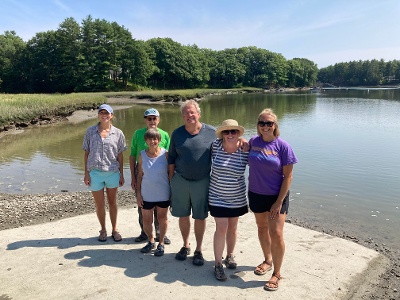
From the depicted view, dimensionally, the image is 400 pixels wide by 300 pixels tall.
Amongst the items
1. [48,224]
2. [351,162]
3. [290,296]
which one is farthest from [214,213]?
[351,162]

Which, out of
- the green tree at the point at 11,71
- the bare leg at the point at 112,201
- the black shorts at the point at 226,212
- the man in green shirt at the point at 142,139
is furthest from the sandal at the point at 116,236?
the green tree at the point at 11,71

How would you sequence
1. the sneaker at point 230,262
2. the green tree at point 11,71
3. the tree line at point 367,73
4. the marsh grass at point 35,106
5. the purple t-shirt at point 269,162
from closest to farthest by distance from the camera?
1. the purple t-shirt at point 269,162
2. the sneaker at point 230,262
3. the marsh grass at point 35,106
4. the green tree at point 11,71
5. the tree line at point 367,73

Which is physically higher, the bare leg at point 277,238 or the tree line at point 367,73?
→ the tree line at point 367,73

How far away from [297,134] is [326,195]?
12.9 m

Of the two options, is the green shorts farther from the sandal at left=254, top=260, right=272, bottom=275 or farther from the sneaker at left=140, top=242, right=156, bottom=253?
the sandal at left=254, top=260, right=272, bottom=275

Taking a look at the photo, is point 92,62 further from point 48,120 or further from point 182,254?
point 182,254

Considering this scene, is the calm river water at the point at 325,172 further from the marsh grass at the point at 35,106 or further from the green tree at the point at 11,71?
the green tree at the point at 11,71

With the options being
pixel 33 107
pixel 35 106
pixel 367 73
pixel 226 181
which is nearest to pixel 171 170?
pixel 226 181

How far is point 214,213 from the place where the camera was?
14.1ft

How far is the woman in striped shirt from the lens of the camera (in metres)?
4.17

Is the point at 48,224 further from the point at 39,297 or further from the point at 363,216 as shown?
the point at 363,216

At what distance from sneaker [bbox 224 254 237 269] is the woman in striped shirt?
0.31m

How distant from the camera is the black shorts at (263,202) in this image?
407cm

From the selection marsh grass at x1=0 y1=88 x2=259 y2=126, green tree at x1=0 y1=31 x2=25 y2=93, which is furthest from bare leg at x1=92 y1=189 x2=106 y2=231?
green tree at x1=0 y1=31 x2=25 y2=93
